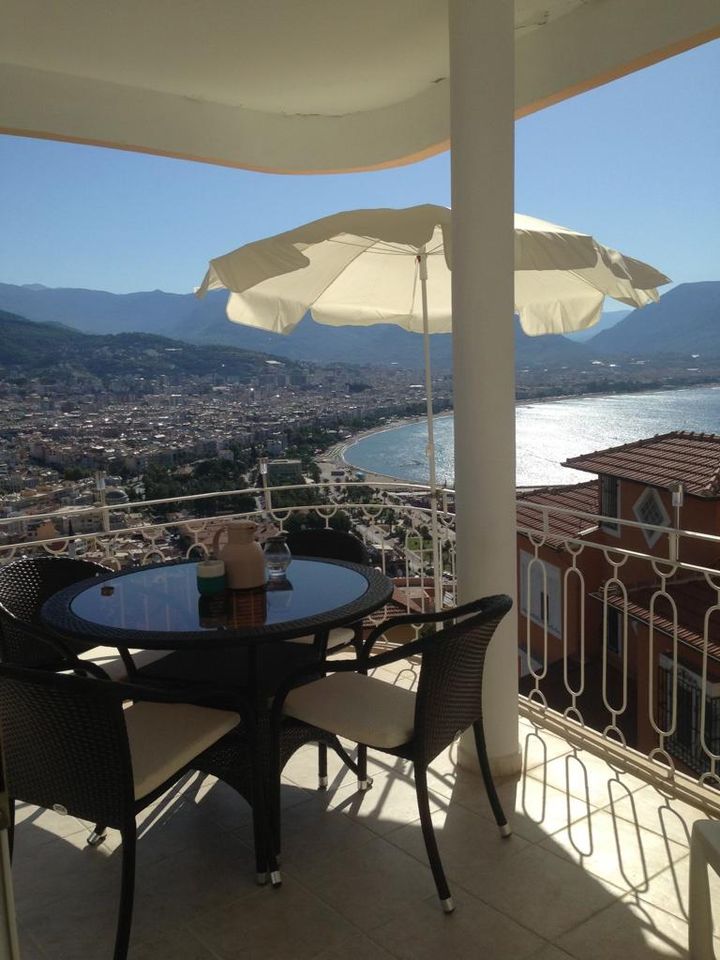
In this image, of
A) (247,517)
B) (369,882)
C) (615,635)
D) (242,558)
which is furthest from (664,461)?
(369,882)

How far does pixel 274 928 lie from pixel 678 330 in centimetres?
811

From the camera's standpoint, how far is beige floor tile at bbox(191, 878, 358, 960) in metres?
2.10

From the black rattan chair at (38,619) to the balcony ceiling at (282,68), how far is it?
229 centimetres

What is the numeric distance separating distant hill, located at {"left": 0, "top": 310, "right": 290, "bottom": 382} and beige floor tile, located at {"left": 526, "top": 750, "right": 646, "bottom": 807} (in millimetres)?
4387

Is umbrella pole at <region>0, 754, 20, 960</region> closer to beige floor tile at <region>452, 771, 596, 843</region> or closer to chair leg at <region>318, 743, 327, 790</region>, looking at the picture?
beige floor tile at <region>452, 771, 596, 843</region>

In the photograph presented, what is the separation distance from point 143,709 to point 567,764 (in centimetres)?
178

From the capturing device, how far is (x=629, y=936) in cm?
211

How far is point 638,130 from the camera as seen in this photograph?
12.6m

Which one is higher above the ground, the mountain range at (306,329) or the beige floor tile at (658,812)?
the mountain range at (306,329)

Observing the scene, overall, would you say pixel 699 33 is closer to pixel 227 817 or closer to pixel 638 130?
pixel 227 817

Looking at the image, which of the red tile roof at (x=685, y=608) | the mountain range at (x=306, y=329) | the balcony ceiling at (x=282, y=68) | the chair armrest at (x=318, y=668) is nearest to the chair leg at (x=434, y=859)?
the chair armrest at (x=318, y=668)

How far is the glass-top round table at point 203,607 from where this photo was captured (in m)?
2.37

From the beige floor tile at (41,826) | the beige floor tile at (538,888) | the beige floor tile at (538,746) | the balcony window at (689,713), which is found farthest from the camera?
the balcony window at (689,713)

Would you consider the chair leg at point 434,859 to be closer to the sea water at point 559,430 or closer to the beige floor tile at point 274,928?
the beige floor tile at point 274,928
